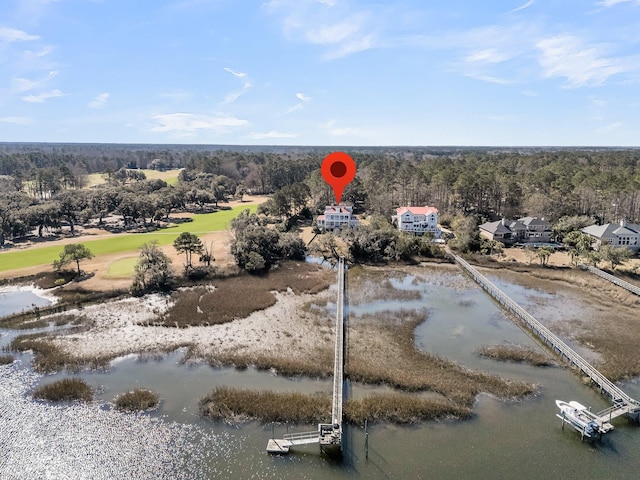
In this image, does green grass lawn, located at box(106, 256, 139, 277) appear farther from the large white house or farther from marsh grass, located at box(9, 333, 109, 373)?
the large white house

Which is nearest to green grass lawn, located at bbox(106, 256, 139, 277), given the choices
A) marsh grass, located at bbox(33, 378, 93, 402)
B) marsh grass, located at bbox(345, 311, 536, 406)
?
marsh grass, located at bbox(33, 378, 93, 402)

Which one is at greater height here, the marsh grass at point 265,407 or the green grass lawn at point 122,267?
the green grass lawn at point 122,267

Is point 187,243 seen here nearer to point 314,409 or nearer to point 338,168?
point 338,168

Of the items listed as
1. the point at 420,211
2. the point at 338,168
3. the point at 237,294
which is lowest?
the point at 237,294

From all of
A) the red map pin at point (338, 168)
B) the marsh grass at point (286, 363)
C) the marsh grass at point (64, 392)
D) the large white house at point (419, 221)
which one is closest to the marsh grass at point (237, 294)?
the marsh grass at point (286, 363)

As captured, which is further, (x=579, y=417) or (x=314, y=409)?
(x=314, y=409)

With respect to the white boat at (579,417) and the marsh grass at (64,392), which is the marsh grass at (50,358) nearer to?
the marsh grass at (64,392)

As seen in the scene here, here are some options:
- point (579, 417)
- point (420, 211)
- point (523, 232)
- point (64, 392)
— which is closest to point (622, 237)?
point (523, 232)
